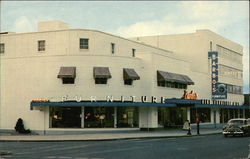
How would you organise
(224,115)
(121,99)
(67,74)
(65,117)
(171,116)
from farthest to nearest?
(224,115) → (171,116) → (121,99) → (65,117) → (67,74)

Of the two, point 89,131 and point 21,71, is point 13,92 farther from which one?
point 89,131

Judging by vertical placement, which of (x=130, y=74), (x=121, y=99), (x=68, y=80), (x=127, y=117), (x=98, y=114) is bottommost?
(x=127, y=117)

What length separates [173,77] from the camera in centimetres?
5319

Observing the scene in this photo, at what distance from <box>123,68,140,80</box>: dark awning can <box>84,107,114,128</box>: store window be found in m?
3.80

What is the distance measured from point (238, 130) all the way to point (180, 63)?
23.4 meters

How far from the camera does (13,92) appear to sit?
150 feet

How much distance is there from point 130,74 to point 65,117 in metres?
8.21

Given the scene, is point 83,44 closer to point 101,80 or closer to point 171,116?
point 101,80

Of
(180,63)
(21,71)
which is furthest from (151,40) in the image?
(21,71)

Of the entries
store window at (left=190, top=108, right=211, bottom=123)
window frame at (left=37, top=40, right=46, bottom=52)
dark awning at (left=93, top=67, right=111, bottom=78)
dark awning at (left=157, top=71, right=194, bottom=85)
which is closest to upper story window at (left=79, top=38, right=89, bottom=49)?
dark awning at (left=93, top=67, right=111, bottom=78)

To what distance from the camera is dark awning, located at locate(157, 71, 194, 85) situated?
165 feet

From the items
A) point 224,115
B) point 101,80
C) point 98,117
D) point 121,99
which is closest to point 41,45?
point 101,80

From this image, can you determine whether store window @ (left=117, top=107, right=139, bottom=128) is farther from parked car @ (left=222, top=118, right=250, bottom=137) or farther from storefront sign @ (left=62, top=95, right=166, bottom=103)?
parked car @ (left=222, top=118, right=250, bottom=137)

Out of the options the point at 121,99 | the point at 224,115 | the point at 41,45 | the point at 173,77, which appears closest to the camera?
the point at 121,99
